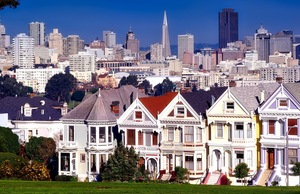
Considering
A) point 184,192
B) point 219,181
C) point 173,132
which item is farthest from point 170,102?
point 184,192

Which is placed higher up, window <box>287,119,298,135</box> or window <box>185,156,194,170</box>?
window <box>287,119,298,135</box>

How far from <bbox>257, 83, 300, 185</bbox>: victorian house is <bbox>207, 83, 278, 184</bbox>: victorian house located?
0.58 metres

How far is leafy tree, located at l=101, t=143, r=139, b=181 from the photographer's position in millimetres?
44562

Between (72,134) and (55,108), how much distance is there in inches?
668


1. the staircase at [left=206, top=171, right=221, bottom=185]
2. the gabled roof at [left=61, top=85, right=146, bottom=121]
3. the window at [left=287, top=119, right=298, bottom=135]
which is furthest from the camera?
the gabled roof at [left=61, top=85, right=146, bottom=121]

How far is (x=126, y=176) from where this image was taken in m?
44.6

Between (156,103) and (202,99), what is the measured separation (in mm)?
2155

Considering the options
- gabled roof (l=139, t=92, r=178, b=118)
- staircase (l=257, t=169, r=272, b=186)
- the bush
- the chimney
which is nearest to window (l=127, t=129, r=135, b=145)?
gabled roof (l=139, t=92, r=178, b=118)

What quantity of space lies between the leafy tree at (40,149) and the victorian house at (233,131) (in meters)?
12.6

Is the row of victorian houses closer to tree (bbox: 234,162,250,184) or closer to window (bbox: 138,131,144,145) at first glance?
window (bbox: 138,131,144,145)

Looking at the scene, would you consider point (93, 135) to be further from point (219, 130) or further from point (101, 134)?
point (219, 130)

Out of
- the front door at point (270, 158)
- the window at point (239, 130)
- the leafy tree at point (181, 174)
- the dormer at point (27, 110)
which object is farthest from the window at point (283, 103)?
the dormer at point (27, 110)

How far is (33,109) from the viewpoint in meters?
63.9

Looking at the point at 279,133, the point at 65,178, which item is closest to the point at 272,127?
the point at 279,133
